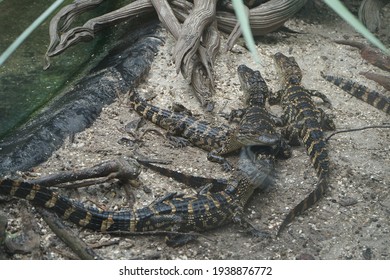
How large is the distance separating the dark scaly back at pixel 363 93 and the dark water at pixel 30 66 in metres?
1.31

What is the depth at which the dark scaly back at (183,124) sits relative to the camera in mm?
2668

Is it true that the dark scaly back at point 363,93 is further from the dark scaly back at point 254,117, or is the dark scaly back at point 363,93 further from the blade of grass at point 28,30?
the blade of grass at point 28,30

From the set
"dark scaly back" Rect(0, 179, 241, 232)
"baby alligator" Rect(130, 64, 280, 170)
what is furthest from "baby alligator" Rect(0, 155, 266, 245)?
"baby alligator" Rect(130, 64, 280, 170)

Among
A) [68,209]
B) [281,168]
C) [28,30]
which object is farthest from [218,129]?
[28,30]

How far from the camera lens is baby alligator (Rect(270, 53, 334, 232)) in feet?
8.13

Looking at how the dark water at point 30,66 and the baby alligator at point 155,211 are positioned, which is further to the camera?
the dark water at point 30,66

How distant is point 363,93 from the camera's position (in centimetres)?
267

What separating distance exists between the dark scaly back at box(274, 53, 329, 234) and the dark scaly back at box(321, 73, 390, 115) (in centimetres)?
21

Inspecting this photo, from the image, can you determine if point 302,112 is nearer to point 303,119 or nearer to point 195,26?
point 303,119

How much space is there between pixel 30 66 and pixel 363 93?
6.38 ft

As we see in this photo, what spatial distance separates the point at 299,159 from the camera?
2.62m

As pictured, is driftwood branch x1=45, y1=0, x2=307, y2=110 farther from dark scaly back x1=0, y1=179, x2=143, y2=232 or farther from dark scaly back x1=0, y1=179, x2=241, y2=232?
dark scaly back x1=0, y1=179, x2=143, y2=232

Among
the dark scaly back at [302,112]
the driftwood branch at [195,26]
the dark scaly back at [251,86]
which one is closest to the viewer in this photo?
the dark scaly back at [302,112]

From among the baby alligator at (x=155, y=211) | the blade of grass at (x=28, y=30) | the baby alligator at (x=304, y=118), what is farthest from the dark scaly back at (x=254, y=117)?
the blade of grass at (x=28, y=30)
